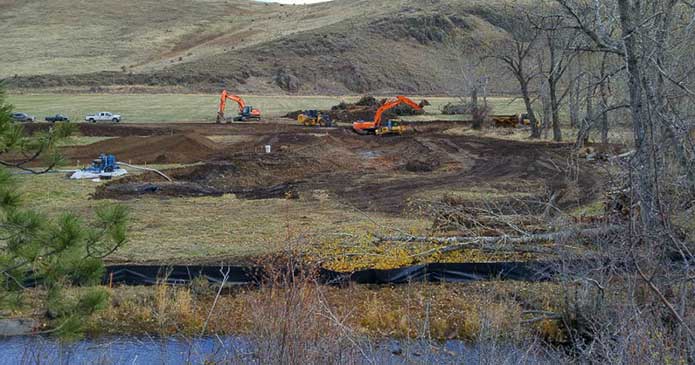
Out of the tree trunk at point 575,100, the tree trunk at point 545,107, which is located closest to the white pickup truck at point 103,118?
the tree trunk at point 545,107

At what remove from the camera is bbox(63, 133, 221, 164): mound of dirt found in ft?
99.3

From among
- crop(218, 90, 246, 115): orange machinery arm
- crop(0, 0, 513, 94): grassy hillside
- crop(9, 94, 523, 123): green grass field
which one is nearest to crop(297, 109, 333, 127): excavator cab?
crop(218, 90, 246, 115): orange machinery arm

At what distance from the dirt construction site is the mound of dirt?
0.07m

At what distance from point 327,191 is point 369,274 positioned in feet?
31.0

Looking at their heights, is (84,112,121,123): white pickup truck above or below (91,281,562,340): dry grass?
above

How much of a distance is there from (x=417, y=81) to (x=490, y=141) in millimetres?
47034

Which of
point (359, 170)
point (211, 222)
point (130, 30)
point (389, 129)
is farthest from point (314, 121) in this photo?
point (130, 30)

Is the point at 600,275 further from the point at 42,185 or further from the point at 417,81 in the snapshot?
the point at 417,81

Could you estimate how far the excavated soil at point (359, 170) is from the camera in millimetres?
22359

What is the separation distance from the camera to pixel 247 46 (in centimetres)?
9100

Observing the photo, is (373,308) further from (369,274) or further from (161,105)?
(161,105)

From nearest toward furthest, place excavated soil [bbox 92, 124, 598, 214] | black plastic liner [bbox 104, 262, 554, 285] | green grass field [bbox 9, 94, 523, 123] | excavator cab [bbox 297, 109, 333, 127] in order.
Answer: black plastic liner [bbox 104, 262, 554, 285], excavated soil [bbox 92, 124, 598, 214], excavator cab [bbox 297, 109, 333, 127], green grass field [bbox 9, 94, 523, 123]

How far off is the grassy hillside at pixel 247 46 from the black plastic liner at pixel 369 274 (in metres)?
Answer: 44.4

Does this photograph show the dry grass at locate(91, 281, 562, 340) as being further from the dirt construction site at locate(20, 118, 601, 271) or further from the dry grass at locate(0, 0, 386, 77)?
the dry grass at locate(0, 0, 386, 77)
